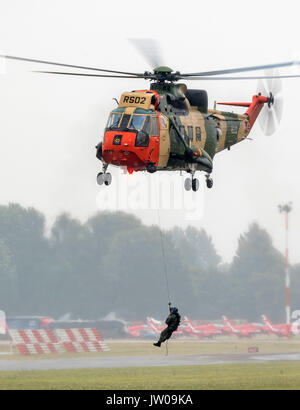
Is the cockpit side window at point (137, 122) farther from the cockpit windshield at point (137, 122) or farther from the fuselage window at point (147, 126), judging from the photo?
the fuselage window at point (147, 126)

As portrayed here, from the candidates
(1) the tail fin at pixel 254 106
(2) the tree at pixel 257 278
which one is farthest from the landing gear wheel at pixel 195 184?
(2) the tree at pixel 257 278

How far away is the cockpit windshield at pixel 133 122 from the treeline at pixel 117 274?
95.2 m

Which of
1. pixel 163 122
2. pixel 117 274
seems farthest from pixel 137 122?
pixel 117 274

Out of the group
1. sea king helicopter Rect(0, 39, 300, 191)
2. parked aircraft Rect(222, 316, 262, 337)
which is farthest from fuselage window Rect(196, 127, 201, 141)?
parked aircraft Rect(222, 316, 262, 337)

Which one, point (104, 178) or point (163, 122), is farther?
point (163, 122)

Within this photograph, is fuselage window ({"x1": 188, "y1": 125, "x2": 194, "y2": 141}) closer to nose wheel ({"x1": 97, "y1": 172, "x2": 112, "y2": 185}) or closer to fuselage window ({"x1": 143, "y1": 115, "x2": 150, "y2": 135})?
fuselage window ({"x1": 143, "y1": 115, "x2": 150, "y2": 135})

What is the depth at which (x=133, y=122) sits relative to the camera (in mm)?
46781

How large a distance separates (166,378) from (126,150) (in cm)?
2489

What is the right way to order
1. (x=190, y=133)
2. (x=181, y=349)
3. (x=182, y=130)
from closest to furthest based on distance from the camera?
(x=182, y=130) < (x=190, y=133) < (x=181, y=349)

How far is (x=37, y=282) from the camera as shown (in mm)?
141625

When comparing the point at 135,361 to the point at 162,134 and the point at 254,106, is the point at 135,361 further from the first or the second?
the point at 162,134
